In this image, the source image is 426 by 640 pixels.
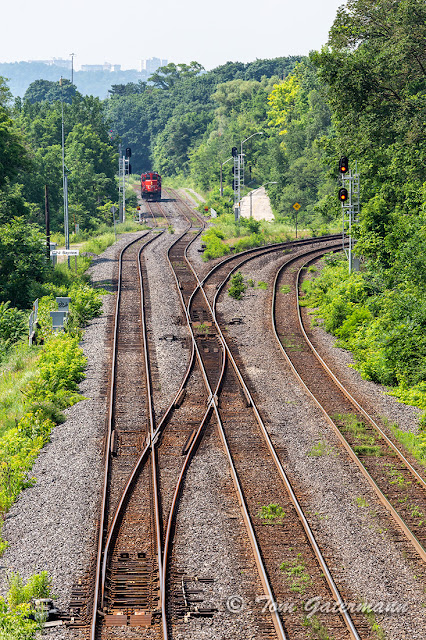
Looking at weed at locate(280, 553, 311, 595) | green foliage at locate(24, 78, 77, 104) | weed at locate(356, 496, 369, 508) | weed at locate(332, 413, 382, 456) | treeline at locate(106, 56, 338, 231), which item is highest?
green foliage at locate(24, 78, 77, 104)

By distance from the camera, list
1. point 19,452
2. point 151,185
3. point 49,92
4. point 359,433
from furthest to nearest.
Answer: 1. point 49,92
2. point 151,185
3. point 359,433
4. point 19,452

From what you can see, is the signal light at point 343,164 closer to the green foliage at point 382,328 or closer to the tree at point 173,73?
the green foliage at point 382,328

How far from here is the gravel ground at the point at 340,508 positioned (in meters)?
10.8

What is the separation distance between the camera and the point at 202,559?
11797mm

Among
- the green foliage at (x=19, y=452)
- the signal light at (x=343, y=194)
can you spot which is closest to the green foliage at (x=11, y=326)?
the green foliage at (x=19, y=452)

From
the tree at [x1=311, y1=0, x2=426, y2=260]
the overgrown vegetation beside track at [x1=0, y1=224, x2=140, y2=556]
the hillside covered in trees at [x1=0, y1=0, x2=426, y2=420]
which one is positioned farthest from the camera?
the tree at [x1=311, y1=0, x2=426, y2=260]

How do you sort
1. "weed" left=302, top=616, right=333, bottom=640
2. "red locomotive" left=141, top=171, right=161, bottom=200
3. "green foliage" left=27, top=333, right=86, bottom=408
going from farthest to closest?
"red locomotive" left=141, top=171, right=161, bottom=200
"green foliage" left=27, top=333, right=86, bottom=408
"weed" left=302, top=616, right=333, bottom=640

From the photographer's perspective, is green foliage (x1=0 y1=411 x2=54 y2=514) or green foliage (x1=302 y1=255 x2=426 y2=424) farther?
green foliage (x1=302 y1=255 x2=426 y2=424)

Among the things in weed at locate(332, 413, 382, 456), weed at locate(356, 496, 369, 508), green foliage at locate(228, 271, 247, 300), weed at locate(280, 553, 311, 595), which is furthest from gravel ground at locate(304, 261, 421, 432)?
weed at locate(280, 553, 311, 595)

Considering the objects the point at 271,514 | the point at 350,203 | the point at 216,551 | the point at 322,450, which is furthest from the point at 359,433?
the point at 350,203

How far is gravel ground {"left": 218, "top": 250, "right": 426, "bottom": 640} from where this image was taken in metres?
10.8

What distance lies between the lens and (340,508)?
44.4 ft

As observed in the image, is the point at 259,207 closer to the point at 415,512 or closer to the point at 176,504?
the point at 176,504

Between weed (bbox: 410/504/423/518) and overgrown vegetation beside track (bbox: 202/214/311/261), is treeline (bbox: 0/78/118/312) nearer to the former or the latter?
overgrown vegetation beside track (bbox: 202/214/311/261)
